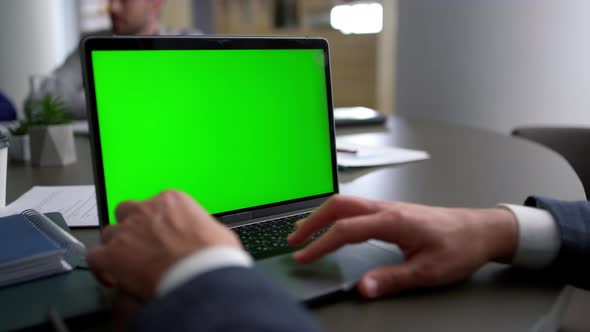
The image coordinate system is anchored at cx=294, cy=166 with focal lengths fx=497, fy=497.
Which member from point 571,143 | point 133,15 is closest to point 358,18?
point 133,15

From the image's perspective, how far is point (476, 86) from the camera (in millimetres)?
2545

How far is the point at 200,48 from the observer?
65 centimetres

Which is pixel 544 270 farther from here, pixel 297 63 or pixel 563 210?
pixel 297 63

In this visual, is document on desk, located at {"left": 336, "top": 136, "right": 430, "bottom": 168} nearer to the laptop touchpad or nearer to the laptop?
the laptop

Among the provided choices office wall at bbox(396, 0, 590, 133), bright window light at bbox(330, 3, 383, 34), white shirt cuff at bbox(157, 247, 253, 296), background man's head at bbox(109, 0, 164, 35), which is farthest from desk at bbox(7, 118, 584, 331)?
bright window light at bbox(330, 3, 383, 34)

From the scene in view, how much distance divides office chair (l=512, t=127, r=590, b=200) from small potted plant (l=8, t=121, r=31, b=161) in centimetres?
140

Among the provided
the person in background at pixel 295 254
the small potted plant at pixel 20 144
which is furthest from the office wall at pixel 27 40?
the person in background at pixel 295 254

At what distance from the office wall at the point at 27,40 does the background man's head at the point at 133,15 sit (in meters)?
1.72

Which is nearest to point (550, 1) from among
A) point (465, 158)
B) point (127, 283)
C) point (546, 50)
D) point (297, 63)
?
point (546, 50)

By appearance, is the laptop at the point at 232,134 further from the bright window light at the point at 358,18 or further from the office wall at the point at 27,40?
the bright window light at the point at 358,18

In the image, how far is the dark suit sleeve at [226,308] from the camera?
304mm

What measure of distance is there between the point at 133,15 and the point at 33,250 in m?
1.98

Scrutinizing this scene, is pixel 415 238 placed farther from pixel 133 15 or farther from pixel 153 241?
pixel 133 15

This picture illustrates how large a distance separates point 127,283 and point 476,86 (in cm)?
246
